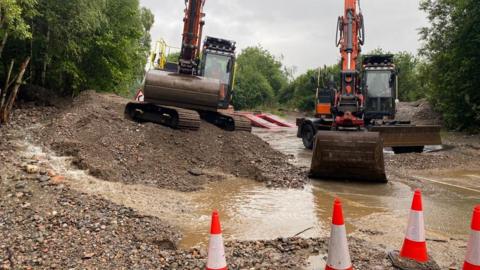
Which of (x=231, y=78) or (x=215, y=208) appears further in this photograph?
(x=231, y=78)

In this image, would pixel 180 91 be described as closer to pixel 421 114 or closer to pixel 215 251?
pixel 215 251

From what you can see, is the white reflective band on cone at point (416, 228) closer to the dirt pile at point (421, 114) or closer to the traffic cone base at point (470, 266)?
the traffic cone base at point (470, 266)

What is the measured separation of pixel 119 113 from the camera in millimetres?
11500

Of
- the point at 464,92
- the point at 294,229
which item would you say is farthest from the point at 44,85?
the point at 464,92

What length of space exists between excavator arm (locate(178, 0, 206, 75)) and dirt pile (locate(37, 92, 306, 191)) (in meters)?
1.89

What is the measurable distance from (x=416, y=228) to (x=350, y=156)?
14.7ft

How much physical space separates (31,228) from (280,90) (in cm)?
5873

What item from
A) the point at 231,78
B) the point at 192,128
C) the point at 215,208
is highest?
the point at 231,78

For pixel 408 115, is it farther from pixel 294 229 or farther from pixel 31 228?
pixel 31 228

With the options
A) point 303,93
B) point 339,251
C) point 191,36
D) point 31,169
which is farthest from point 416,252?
point 303,93

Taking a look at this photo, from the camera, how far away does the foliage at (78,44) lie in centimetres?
1266

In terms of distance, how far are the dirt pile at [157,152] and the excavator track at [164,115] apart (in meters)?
0.24

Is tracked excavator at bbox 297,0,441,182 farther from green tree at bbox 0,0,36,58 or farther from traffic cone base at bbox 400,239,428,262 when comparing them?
green tree at bbox 0,0,36,58

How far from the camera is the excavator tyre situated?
10969 mm
